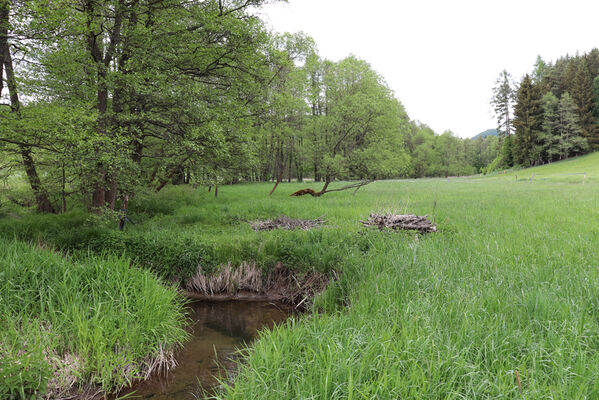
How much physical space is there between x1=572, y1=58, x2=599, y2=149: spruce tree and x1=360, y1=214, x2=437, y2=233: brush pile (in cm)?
6006

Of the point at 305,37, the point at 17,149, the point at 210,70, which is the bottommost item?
the point at 17,149

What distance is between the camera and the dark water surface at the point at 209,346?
355cm

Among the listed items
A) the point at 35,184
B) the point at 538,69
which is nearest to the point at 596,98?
the point at 538,69

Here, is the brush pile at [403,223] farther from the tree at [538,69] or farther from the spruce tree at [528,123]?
the tree at [538,69]

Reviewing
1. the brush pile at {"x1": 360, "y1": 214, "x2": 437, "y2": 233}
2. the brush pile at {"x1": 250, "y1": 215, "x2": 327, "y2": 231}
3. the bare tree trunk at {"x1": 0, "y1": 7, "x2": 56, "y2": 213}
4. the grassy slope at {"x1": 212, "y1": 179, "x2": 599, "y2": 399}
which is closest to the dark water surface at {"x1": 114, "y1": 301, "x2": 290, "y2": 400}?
the grassy slope at {"x1": 212, "y1": 179, "x2": 599, "y2": 399}

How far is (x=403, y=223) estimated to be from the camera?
24.9 feet

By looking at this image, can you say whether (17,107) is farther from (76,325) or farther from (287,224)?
(287,224)

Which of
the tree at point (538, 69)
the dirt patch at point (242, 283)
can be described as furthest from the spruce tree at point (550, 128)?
the dirt patch at point (242, 283)

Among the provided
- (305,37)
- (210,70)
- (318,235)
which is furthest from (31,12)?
(305,37)

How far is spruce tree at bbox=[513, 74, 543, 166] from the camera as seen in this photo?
50.1 m

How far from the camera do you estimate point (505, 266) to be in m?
4.52

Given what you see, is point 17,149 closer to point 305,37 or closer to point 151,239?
point 151,239

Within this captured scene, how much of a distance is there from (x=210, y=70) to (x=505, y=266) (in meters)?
10.1

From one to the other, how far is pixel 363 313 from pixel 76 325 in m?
3.57
